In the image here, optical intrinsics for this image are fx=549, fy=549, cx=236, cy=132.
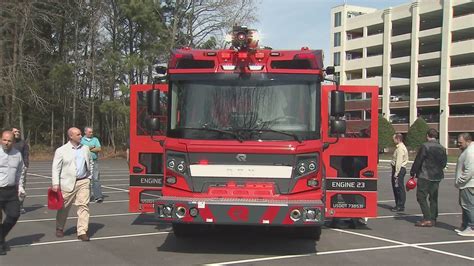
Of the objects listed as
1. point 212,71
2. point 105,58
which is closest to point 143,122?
point 212,71

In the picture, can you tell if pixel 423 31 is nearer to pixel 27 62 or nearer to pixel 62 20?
pixel 62 20

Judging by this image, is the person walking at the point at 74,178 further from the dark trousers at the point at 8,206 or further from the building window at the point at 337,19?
the building window at the point at 337,19

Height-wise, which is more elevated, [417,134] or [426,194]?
[417,134]

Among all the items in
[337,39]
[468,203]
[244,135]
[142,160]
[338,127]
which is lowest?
[468,203]

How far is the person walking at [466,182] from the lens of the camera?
975 cm

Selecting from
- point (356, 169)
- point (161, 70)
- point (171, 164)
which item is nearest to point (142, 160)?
point (161, 70)

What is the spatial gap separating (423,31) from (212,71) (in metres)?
65.4

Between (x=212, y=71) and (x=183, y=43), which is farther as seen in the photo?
(x=183, y=43)

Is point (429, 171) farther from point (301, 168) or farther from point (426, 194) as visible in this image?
point (301, 168)

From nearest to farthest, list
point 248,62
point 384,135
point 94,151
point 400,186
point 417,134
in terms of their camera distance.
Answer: point 248,62 < point 400,186 < point 94,151 < point 384,135 < point 417,134

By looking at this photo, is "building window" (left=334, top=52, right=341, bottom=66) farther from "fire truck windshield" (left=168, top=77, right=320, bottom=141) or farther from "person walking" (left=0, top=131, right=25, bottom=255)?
"person walking" (left=0, top=131, right=25, bottom=255)

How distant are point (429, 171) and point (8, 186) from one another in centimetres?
746

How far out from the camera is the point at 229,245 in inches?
336

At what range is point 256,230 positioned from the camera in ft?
32.3
